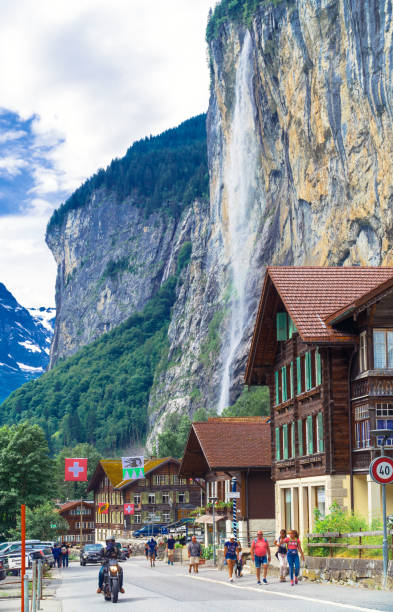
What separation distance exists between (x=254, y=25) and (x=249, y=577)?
353 ft

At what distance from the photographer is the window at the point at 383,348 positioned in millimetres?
36031

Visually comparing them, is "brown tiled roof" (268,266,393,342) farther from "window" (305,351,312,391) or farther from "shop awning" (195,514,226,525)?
"shop awning" (195,514,226,525)

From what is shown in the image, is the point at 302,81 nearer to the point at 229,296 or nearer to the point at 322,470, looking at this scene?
the point at 229,296

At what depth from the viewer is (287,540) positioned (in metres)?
28.9

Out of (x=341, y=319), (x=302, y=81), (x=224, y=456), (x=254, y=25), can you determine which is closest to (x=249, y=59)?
(x=254, y=25)

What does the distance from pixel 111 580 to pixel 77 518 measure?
11193cm

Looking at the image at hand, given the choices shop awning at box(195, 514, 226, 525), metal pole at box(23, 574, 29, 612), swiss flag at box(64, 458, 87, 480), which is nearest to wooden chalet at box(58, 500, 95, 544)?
swiss flag at box(64, 458, 87, 480)

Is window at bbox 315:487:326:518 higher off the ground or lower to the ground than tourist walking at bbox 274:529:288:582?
higher

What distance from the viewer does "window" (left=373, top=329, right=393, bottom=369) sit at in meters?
36.0

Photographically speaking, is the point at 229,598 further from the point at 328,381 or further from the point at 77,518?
the point at 77,518

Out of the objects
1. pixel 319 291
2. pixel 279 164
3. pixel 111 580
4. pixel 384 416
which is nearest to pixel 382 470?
pixel 111 580

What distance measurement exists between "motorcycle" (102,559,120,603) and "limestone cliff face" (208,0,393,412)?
217ft

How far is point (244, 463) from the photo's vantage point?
176 feet

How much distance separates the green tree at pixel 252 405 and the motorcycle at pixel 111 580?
89514 millimetres
